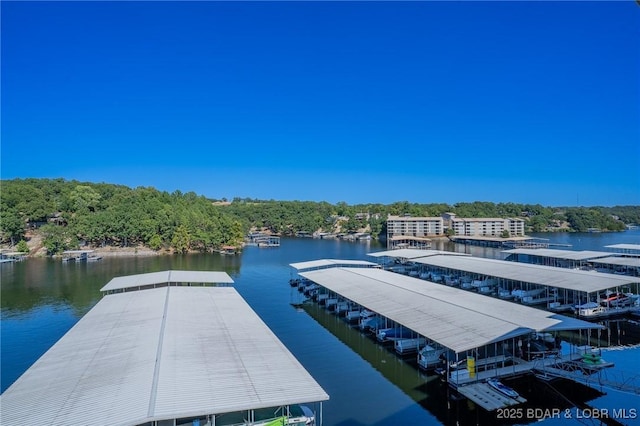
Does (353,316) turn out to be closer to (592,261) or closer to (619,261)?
(592,261)

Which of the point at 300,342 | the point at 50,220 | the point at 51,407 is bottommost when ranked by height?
the point at 300,342

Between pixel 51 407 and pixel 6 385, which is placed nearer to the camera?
pixel 51 407

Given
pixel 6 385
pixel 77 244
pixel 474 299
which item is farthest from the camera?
pixel 77 244

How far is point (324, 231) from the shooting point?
91.6 metres

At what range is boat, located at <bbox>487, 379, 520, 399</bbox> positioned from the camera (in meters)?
11.4

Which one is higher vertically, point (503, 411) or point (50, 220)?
point (50, 220)

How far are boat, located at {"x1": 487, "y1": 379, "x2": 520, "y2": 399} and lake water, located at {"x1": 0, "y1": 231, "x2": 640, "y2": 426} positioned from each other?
531 millimetres

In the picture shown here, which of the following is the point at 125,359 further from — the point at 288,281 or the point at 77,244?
the point at 77,244

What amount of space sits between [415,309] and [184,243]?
44106 mm

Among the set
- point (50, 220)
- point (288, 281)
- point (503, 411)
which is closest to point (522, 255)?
point (288, 281)

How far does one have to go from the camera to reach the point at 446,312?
15391 millimetres

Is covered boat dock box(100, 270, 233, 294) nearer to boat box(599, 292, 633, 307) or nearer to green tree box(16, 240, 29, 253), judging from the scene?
boat box(599, 292, 633, 307)

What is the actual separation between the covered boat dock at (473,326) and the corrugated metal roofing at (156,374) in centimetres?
527

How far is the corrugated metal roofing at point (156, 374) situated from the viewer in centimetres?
802
